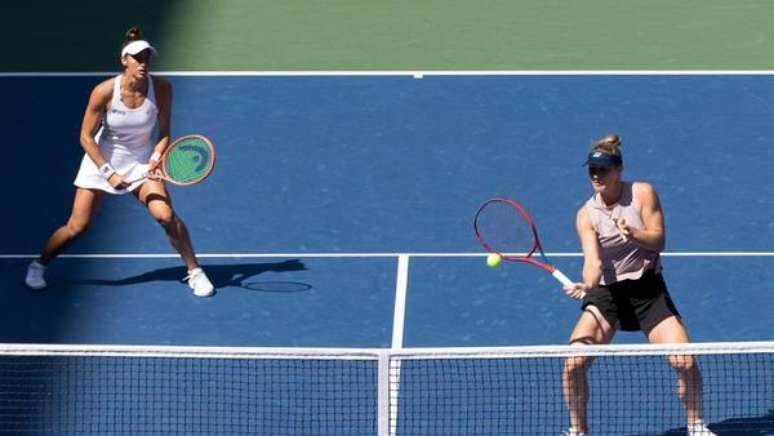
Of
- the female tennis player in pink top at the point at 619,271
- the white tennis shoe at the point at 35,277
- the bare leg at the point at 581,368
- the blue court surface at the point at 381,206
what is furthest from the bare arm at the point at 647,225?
the white tennis shoe at the point at 35,277

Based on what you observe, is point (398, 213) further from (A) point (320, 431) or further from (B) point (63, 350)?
(B) point (63, 350)

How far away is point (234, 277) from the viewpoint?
12.8 meters

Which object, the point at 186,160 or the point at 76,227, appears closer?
the point at 186,160

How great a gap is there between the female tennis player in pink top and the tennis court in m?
0.60

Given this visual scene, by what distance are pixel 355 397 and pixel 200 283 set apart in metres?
2.38

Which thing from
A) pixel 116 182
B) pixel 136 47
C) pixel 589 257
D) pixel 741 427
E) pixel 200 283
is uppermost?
pixel 136 47

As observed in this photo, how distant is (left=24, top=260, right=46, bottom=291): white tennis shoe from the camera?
12.6m

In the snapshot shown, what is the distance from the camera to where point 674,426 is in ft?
33.2

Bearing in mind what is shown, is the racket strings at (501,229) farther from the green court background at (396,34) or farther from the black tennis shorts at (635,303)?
the green court background at (396,34)

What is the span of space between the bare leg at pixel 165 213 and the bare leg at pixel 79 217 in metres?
0.31

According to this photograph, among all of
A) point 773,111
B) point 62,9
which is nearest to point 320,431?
point 773,111

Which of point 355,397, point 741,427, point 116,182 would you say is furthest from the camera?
point 116,182

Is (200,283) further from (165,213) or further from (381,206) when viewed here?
(381,206)

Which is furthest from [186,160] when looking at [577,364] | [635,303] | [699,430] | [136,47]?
[699,430]
